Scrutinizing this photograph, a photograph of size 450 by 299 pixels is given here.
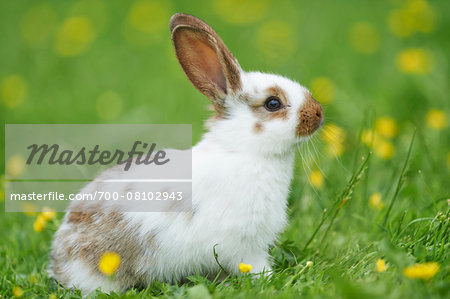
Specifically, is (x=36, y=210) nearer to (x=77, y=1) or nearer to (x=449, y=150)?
(x=449, y=150)

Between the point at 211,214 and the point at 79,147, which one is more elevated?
the point at 211,214

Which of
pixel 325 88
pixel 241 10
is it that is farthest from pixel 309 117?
pixel 241 10

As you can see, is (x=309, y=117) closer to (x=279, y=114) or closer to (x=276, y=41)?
(x=279, y=114)

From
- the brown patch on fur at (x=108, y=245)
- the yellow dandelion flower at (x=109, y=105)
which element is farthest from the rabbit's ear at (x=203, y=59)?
the yellow dandelion flower at (x=109, y=105)

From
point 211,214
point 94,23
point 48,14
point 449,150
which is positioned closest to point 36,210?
point 211,214

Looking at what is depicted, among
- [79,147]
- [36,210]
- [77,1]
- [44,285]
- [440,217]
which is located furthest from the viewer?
[77,1]

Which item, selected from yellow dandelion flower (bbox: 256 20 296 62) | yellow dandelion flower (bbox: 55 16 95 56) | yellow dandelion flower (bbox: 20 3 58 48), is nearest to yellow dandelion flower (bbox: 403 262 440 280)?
yellow dandelion flower (bbox: 256 20 296 62)
